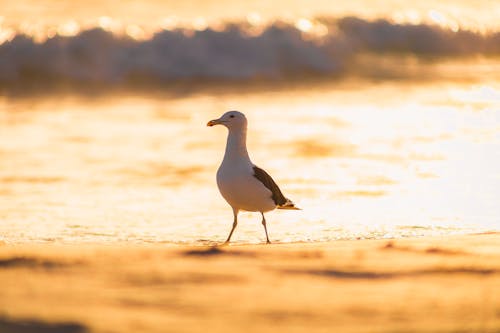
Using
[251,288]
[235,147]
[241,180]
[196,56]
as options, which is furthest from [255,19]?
[251,288]

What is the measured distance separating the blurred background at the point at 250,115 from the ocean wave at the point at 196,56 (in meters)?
0.04

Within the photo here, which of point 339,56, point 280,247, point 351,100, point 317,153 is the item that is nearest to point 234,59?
point 339,56

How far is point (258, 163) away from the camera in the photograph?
984 centimetres

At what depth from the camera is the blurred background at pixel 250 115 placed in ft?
25.6

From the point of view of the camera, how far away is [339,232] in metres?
7.22

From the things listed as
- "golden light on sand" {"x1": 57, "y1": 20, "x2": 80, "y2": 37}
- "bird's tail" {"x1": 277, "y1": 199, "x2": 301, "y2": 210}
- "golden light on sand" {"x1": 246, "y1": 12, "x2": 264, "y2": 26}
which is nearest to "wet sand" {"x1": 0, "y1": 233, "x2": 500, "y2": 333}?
"bird's tail" {"x1": 277, "y1": 199, "x2": 301, "y2": 210}

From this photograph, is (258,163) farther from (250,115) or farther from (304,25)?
(304,25)

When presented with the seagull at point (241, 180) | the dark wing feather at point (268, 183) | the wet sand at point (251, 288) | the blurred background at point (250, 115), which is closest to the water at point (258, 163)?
the blurred background at point (250, 115)

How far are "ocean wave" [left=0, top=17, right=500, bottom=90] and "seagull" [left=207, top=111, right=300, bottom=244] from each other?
30.7ft

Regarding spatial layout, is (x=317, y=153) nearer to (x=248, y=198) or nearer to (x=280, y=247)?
(x=248, y=198)

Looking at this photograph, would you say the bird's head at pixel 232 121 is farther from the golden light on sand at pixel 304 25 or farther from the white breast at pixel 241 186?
the golden light on sand at pixel 304 25

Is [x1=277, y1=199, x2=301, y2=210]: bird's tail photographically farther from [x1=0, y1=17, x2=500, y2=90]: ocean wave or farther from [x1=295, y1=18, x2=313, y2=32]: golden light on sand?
[x1=295, y1=18, x2=313, y2=32]: golden light on sand

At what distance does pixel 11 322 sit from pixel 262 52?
1419 cm

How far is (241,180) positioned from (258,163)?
3317 millimetres
